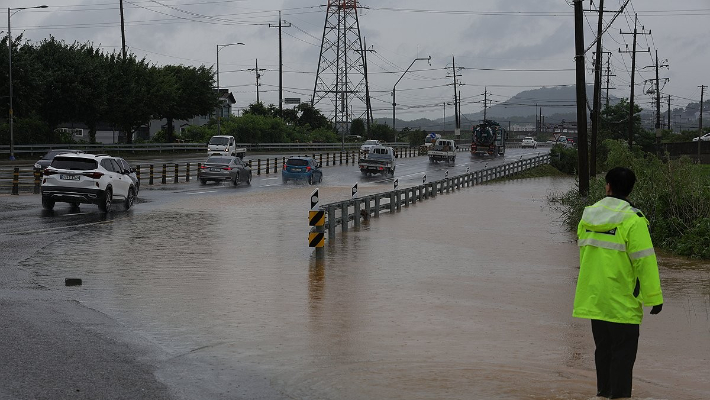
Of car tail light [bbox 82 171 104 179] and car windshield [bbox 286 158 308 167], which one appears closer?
car tail light [bbox 82 171 104 179]

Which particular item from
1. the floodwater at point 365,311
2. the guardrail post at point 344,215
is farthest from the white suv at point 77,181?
the guardrail post at point 344,215

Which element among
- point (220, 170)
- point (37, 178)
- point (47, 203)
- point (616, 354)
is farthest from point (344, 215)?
point (220, 170)

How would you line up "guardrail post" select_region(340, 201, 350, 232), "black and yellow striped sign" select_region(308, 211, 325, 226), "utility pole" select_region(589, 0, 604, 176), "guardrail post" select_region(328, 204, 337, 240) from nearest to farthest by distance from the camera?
"black and yellow striped sign" select_region(308, 211, 325, 226) → "guardrail post" select_region(328, 204, 337, 240) → "guardrail post" select_region(340, 201, 350, 232) → "utility pole" select_region(589, 0, 604, 176)

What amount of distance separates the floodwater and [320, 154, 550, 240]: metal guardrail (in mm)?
712

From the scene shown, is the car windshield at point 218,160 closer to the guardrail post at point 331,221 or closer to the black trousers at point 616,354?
the guardrail post at point 331,221

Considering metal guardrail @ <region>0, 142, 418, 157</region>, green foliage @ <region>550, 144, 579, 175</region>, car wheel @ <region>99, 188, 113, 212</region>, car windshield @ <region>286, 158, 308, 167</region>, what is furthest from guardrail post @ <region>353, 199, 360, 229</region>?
green foliage @ <region>550, 144, 579, 175</region>

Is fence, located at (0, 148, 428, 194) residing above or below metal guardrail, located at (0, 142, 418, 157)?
below

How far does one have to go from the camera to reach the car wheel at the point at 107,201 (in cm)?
2933

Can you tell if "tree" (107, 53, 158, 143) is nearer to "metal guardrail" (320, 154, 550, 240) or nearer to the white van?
the white van

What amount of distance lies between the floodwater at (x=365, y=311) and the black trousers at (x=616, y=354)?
1.06m

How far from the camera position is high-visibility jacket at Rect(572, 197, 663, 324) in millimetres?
7312

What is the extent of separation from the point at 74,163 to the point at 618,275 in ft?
78.8

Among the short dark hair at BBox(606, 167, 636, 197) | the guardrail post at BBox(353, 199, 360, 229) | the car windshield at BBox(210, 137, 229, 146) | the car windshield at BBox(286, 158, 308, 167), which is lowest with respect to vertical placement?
the guardrail post at BBox(353, 199, 360, 229)

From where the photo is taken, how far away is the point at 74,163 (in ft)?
95.6
